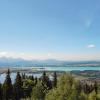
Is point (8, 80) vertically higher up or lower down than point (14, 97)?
higher up

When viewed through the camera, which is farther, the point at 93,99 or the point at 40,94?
the point at 93,99

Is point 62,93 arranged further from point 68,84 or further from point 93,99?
point 93,99

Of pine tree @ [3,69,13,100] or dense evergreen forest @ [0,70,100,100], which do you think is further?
pine tree @ [3,69,13,100]

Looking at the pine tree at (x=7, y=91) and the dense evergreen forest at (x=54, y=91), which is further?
the pine tree at (x=7, y=91)

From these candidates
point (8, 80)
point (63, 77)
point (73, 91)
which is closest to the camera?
point (73, 91)

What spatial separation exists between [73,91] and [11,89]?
160 feet

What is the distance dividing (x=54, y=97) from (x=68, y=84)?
3067 mm

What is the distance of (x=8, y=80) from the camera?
8175cm

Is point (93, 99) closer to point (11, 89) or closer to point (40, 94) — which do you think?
point (40, 94)

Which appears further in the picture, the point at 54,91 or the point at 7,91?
the point at 7,91

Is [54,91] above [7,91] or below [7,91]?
above

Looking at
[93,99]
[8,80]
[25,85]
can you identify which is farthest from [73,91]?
[25,85]

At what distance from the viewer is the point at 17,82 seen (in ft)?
283

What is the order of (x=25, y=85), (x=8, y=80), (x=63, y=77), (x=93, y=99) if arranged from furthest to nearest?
(x=25, y=85) < (x=8, y=80) < (x=93, y=99) < (x=63, y=77)
